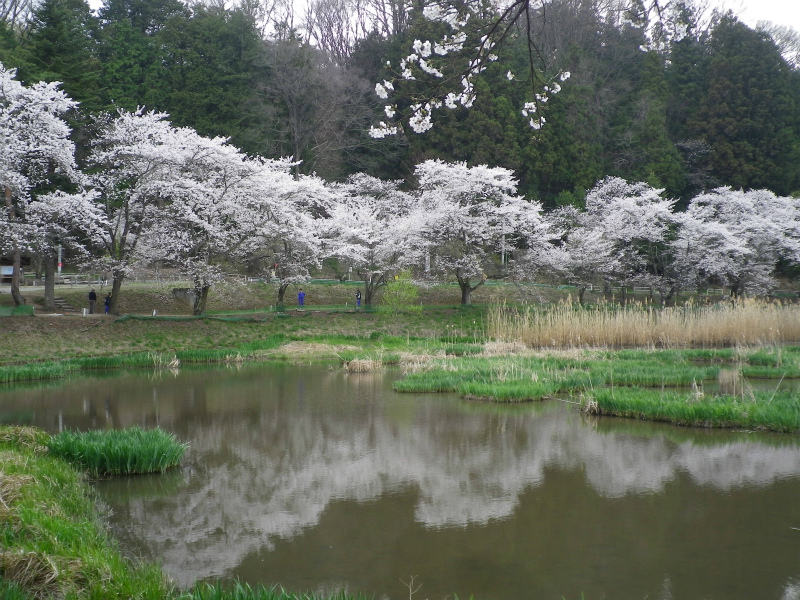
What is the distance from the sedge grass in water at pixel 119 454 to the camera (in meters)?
7.61

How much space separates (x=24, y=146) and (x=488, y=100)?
22.2 meters

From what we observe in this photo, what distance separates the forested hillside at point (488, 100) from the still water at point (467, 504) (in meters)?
26.5

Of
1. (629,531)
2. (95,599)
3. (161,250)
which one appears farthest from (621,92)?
(95,599)

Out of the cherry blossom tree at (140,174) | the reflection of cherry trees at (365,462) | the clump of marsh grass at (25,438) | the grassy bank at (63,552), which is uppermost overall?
the cherry blossom tree at (140,174)

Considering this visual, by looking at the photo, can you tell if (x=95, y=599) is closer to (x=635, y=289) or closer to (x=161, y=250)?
(x=161, y=250)

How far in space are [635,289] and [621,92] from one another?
13.8m

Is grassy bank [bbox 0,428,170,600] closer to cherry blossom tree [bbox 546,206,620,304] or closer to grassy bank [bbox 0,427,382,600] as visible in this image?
grassy bank [bbox 0,427,382,600]

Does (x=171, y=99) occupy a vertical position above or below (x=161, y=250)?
above

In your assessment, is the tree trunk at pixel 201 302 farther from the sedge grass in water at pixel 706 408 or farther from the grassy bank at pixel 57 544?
the grassy bank at pixel 57 544

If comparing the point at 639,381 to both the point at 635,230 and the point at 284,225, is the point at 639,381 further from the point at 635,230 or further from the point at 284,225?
the point at 635,230

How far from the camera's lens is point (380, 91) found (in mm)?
7590

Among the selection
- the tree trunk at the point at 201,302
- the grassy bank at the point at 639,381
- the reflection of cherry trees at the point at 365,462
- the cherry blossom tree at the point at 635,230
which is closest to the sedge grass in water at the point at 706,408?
the grassy bank at the point at 639,381

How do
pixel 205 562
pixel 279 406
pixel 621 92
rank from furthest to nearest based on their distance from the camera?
pixel 621 92 → pixel 279 406 → pixel 205 562

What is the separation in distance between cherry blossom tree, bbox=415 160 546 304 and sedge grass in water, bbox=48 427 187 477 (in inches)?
804
